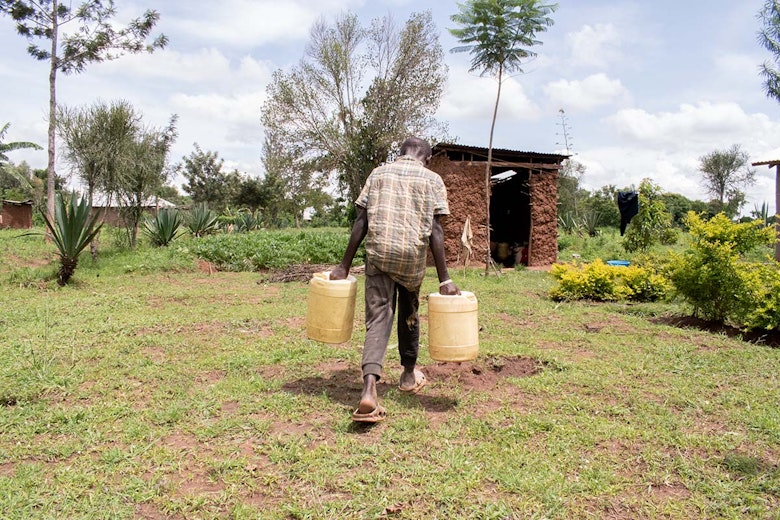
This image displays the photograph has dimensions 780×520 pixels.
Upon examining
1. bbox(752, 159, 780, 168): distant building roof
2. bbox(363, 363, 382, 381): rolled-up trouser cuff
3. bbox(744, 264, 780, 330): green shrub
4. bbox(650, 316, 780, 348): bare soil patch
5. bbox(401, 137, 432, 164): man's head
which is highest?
bbox(752, 159, 780, 168): distant building roof

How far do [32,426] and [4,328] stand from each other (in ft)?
10.3

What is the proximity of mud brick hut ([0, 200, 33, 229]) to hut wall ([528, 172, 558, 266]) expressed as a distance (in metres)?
23.4

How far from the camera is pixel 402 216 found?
3205mm

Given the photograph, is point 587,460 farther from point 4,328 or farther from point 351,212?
point 351,212

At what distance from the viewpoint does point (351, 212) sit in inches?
887

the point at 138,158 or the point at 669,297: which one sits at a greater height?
the point at 138,158

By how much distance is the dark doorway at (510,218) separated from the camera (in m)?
15.6

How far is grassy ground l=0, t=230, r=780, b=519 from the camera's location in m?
2.33

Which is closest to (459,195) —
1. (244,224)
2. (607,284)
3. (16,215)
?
(607,284)

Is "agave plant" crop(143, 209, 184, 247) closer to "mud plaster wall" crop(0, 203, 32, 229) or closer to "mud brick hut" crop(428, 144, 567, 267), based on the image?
"mud brick hut" crop(428, 144, 567, 267)

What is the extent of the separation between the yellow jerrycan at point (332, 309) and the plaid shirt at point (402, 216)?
245mm

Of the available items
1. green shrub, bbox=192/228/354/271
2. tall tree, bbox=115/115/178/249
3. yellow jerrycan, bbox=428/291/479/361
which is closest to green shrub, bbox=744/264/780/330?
yellow jerrycan, bbox=428/291/479/361

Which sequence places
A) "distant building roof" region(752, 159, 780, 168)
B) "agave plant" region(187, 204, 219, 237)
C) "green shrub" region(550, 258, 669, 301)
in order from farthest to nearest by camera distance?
"agave plant" region(187, 204, 219, 237) → "distant building roof" region(752, 159, 780, 168) → "green shrub" region(550, 258, 669, 301)

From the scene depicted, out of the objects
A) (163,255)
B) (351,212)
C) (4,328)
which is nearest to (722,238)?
(4,328)
